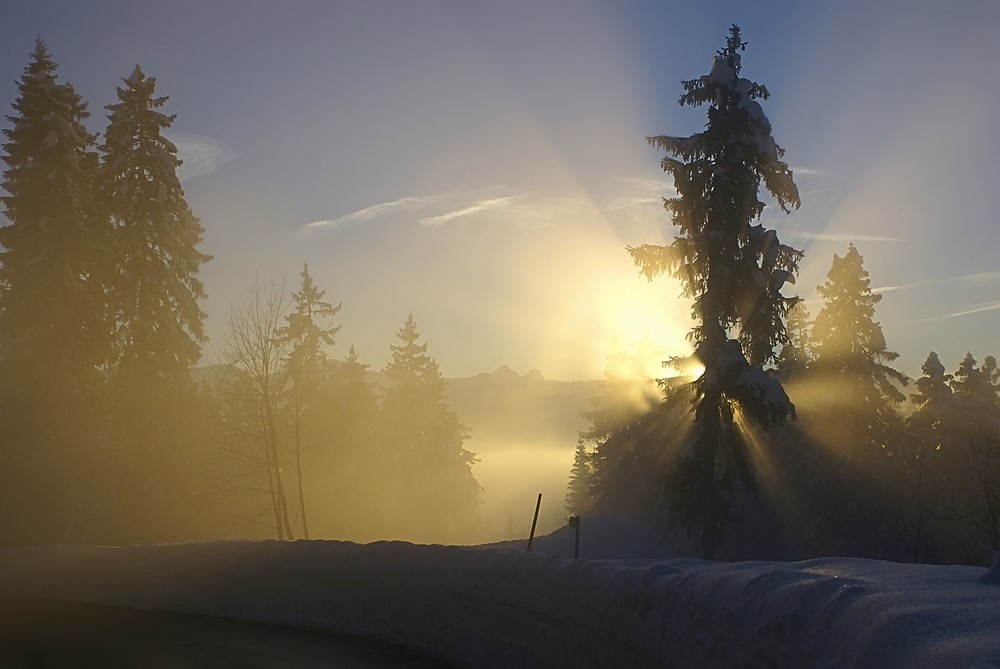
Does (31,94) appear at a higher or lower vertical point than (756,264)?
higher

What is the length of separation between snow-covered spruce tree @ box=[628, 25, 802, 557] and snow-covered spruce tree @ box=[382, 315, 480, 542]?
34336mm

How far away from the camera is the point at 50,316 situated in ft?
96.3

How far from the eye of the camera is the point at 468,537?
59344 mm

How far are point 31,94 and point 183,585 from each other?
73.2 ft

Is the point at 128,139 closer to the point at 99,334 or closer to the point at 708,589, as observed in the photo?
the point at 99,334

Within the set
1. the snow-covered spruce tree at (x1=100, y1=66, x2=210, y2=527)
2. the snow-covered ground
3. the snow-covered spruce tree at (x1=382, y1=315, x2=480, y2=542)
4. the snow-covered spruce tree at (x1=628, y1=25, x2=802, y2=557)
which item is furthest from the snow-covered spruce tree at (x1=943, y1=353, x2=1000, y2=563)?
the snow-covered spruce tree at (x1=382, y1=315, x2=480, y2=542)

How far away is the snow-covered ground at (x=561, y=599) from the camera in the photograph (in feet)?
20.0

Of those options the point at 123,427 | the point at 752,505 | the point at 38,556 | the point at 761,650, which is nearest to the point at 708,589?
the point at 761,650

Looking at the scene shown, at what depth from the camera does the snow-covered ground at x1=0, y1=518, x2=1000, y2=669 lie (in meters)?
6.09

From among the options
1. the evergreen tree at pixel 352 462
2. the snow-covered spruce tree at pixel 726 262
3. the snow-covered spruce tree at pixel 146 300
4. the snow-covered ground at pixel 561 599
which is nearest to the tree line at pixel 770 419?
the snow-covered spruce tree at pixel 726 262

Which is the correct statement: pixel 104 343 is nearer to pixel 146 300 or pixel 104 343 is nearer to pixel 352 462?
pixel 146 300

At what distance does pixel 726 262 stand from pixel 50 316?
944 inches

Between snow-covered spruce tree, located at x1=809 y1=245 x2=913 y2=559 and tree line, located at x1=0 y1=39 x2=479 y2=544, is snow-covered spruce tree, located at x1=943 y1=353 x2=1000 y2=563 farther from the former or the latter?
tree line, located at x1=0 y1=39 x2=479 y2=544

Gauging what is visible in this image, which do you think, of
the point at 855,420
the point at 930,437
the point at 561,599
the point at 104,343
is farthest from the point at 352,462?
the point at 561,599
